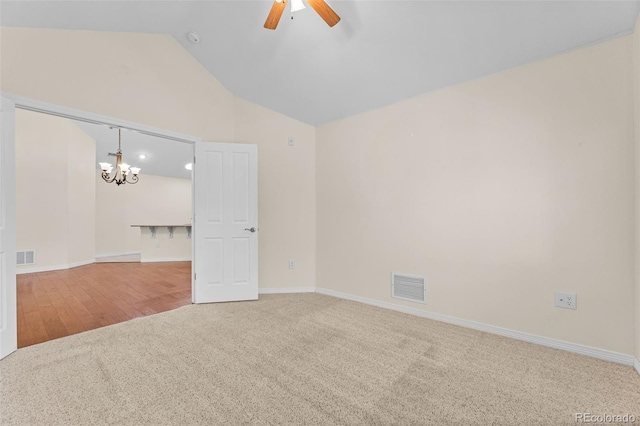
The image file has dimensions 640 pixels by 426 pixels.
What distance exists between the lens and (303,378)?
1828mm

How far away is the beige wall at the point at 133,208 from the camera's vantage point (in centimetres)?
790

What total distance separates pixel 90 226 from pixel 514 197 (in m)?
8.40

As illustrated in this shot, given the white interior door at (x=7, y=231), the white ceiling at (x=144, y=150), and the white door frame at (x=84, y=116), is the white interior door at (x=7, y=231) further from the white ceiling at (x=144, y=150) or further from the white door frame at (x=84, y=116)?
the white ceiling at (x=144, y=150)

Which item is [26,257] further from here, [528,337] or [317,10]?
[528,337]

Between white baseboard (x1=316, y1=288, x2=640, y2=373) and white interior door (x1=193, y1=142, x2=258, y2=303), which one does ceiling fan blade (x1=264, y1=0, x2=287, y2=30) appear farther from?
white baseboard (x1=316, y1=288, x2=640, y2=373)

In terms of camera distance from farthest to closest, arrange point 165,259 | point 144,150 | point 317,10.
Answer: point 165,259, point 144,150, point 317,10

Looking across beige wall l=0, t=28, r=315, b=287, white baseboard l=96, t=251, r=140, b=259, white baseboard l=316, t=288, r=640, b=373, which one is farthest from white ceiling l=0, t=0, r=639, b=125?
white baseboard l=96, t=251, r=140, b=259

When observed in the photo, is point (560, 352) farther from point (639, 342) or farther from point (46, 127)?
point (46, 127)

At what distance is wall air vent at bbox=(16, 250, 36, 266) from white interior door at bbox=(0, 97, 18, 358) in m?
4.46

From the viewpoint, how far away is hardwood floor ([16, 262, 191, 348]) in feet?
9.16

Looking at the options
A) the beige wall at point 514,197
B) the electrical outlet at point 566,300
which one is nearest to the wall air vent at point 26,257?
the beige wall at point 514,197

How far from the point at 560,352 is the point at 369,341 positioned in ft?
4.86

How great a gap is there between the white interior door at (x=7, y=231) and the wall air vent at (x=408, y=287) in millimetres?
3431

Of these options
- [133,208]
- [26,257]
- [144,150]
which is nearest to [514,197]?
[144,150]
